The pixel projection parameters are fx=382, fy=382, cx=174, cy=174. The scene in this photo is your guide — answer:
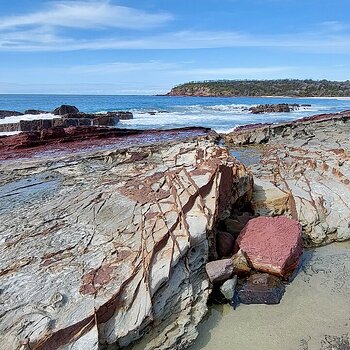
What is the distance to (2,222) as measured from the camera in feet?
18.5

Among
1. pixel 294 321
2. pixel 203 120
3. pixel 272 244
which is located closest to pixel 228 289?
pixel 294 321

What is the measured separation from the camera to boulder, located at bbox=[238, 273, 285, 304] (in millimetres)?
5105

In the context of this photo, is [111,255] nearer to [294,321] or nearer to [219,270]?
[219,270]

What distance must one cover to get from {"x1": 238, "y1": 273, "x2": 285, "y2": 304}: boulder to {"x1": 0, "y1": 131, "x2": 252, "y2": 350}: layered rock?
596 millimetres

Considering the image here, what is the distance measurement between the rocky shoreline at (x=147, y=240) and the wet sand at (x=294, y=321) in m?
0.17

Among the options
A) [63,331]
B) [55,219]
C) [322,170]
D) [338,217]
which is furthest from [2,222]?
[322,170]

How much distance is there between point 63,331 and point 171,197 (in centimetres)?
301

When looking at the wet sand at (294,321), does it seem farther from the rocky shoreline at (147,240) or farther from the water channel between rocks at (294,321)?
the rocky shoreline at (147,240)

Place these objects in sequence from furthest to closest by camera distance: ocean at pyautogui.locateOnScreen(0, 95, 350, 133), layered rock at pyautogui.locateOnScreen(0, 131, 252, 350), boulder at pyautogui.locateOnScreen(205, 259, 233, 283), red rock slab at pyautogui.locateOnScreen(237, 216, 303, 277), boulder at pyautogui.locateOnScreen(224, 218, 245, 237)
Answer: ocean at pyautogui.locateOnScreen(0, 95, 350, 133)
boulder at pyautogui.locateOnScreen(224, 218, 245, 237)
red rock slab at pyautogui.locateOnScreen(237, 216, 303, 277)
boulder at pyautogui.locateOnScreen(205, 259, 233, 283)
layered rock at pyautogui.locateOnScreen(0, 131, 252, 350)

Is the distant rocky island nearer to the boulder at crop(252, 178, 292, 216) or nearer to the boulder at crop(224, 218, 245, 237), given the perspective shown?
the boulder at crop(252, 178, 292, 216)

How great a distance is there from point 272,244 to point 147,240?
6.57 feet

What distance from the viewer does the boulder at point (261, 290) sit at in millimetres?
5105

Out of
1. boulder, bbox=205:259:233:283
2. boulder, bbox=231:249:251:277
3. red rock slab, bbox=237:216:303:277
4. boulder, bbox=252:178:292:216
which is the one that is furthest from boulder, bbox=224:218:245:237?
boulder, bbox=205:259:233:283

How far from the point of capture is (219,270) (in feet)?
17.3
